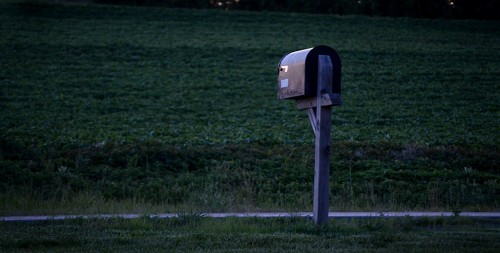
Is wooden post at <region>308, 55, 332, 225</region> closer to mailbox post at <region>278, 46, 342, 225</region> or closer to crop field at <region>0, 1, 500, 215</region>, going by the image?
A: mailbox post at <region>278, 46, 342, 225</region>

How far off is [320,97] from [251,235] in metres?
2.25

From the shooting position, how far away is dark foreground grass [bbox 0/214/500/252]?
8.42 m

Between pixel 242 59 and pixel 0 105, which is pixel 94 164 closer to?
pixel 0 105

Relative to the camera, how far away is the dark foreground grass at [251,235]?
27.6ft

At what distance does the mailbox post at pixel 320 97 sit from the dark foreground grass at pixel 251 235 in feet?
1.50

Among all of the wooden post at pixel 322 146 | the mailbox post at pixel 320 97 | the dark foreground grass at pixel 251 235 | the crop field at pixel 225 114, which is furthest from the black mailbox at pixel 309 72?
the crop field at pixel 225 114

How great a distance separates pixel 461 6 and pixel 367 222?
44337 millimetres

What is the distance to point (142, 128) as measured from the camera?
2230cm

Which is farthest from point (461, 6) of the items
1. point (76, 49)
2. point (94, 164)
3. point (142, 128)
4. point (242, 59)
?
point (94, 164)

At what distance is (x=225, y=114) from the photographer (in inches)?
995

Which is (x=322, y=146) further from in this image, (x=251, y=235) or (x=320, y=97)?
(x=251, y=235)

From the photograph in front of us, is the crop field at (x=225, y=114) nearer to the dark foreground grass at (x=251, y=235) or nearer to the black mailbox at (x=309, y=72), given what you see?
the dark foreground grass at (x=251, y=235)

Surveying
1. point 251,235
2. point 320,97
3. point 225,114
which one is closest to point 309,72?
point 320,97

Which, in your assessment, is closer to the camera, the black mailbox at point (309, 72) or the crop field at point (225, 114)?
the black mailbox at point (309, 72)
